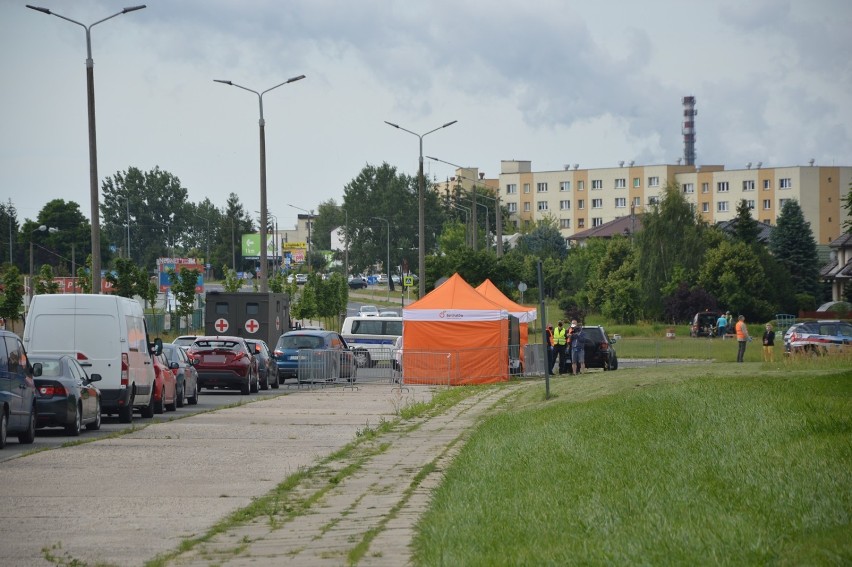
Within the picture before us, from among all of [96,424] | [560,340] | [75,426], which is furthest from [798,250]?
[75,426]

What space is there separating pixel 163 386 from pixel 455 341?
1308 cm

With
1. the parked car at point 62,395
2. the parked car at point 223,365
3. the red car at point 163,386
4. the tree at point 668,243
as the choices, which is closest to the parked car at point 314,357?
the parked car at point 223,365

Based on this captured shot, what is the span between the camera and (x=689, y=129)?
182 m

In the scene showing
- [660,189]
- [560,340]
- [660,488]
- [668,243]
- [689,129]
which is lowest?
[560,340]

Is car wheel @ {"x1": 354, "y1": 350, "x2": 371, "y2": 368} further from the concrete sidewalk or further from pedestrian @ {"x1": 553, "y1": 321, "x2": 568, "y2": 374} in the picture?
the concrete sidewalk

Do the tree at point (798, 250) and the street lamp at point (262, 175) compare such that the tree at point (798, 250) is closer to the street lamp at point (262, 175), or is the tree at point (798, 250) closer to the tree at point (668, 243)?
the tree at point (668, 243)

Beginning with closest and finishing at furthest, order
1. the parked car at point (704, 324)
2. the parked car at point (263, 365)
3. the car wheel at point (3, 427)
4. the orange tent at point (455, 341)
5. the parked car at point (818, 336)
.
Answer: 1. the car wheel at point (3, 427)
2. the parked car at point (263, 365)
3. the orange tent at point (455, 341)
4. the parked car at point (818, 336)
5. the parked car at point (704, 324)

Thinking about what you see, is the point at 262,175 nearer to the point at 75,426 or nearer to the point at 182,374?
the point at 182,374

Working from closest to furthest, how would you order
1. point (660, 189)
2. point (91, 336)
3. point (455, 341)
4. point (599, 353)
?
1. point (91, 336)
2. point (455, 341)
3. point (599, 353)
4. point (660, 189)

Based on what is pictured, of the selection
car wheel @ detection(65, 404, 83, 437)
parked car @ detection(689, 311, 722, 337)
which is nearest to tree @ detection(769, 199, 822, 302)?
Answer: parked car @ detection(689, 311, 722, 337)

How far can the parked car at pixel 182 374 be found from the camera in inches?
1140

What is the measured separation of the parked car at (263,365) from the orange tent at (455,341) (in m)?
3.79

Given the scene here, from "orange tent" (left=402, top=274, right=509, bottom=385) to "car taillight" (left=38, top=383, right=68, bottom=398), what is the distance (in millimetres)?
18252

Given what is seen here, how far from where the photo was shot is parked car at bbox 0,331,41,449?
1817cm
